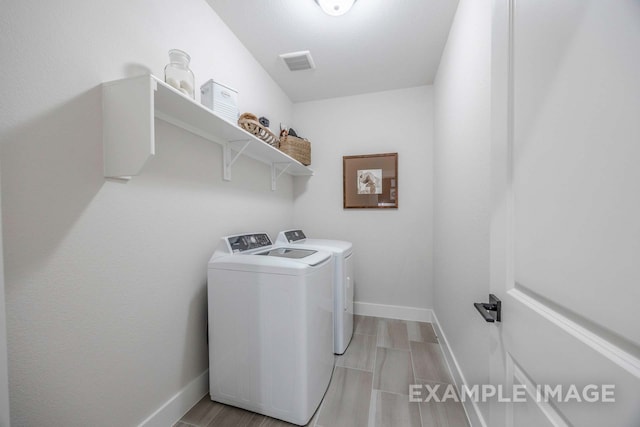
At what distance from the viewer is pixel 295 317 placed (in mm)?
1240

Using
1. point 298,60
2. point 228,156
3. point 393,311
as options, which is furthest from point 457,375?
point 298,60

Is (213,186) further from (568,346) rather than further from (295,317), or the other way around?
(568,346)

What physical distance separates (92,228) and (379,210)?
2316mm

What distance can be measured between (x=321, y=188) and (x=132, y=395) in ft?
7.34

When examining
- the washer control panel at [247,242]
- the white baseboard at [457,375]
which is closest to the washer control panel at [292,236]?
the washer control panel at [247,242]

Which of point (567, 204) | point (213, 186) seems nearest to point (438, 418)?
point (567, 204)

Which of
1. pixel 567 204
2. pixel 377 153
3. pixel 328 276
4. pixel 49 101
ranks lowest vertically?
pixel 328 276

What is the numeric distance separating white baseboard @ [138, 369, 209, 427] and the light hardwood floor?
38 millimetres

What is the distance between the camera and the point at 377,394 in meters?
1.49

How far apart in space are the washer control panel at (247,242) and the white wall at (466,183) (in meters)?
1.40

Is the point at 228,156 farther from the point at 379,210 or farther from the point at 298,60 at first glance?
the point at 379,210

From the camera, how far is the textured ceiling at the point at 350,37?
5.11 ft

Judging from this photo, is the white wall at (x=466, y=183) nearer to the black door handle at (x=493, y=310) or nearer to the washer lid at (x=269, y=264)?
the black door handle at (x=493, y=310)

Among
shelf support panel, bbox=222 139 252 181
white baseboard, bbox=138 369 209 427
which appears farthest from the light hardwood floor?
shelf support panel, bbox=222 139 252 181
